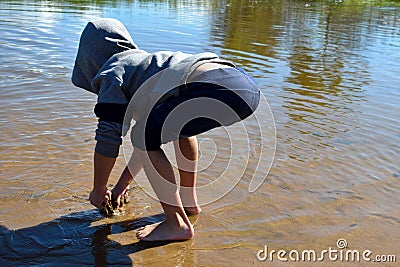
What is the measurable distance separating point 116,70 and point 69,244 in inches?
35.5

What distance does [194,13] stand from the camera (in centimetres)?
1470

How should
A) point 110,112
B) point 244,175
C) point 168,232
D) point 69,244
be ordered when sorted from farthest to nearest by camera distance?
1. point 244,175
2. point 168,232
3. point 69,244
4. point 110,112

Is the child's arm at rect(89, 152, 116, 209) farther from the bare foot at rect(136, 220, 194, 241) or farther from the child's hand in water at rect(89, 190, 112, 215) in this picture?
the bare foot at rect(136, 220, 194, 241)

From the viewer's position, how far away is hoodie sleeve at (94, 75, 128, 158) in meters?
2.27

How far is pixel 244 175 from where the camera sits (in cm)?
339

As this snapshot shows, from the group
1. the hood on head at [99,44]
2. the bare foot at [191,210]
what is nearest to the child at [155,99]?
the hood on head at [99,44]

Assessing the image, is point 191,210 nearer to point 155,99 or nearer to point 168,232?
point 168,232

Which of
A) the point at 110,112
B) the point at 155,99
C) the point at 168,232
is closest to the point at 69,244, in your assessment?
the point at 168,232

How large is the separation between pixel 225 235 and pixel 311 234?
1.55ft

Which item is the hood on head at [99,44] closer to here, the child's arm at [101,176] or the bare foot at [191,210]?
the child's arm at [101,176]

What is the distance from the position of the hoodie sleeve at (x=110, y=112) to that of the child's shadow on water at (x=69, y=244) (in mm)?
481

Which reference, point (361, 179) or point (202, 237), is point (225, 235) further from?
point (361, 179)

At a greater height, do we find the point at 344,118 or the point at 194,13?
the point at 194,13

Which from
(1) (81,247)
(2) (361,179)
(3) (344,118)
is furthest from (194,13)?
(1) (81,247)
